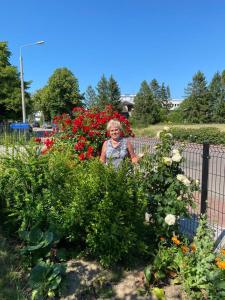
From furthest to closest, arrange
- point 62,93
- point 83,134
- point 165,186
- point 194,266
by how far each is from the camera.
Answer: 1. point 62,93
2. point 83,134
3. point 165,186
4. point 194,266

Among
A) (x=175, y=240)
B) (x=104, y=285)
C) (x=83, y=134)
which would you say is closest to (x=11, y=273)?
(x=104, y=285)

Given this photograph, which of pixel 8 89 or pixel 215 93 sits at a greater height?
pixel 215 93

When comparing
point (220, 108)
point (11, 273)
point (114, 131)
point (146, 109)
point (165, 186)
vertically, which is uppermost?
point (220, 108)

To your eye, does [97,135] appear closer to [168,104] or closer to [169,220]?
[169,220]

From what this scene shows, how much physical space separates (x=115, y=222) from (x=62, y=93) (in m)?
39.8

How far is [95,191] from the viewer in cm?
342

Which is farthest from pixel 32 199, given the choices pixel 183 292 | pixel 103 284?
pixel 183 292

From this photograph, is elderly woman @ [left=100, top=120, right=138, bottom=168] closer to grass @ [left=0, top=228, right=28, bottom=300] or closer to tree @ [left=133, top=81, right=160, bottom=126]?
grass @ [left=0, top=228, right=28, bottom=300]

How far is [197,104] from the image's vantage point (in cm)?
7125

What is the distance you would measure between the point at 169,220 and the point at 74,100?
38.9m

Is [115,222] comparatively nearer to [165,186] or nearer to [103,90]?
[165,186]

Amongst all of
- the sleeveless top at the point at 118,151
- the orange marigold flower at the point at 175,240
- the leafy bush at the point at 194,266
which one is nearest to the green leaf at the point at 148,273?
the leafy bush at the point at 194,266

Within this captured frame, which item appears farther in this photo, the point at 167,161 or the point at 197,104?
the point at 197,104

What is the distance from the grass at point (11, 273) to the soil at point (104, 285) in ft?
1.55
